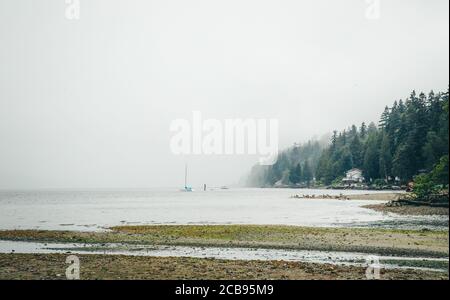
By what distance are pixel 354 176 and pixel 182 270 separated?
154m

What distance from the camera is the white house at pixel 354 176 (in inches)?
6314

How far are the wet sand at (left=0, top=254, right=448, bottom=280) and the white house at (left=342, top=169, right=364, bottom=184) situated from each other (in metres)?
145

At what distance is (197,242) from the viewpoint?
106ft

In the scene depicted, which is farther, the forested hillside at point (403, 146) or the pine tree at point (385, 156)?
the pine tree at point (385, 156)

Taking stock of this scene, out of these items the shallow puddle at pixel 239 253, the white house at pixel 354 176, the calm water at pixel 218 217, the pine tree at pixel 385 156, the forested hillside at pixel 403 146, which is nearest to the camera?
the shallow puddle at pixel 239 253

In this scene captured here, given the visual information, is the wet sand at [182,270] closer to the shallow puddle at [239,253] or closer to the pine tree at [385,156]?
the shallow puddle at [239,253]

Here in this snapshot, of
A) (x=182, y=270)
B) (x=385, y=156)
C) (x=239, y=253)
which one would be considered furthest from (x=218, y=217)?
(x=385, y=156)

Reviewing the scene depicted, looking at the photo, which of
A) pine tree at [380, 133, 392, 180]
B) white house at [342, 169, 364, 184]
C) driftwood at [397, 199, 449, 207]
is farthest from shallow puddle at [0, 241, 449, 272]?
white house at [342, 169, 364, 184]

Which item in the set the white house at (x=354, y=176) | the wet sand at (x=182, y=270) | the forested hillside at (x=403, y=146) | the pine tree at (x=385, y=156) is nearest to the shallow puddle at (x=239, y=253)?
the wet sand at (x=182, y=270)

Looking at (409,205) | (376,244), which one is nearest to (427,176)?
(409,205)

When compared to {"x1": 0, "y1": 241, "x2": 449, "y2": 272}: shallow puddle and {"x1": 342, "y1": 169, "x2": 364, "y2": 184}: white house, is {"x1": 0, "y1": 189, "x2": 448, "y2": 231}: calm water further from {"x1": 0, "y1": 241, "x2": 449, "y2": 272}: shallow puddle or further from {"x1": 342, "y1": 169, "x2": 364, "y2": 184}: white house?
{"x1": 342, "y1": 169, "x2": 364, "y2": 184}: white house

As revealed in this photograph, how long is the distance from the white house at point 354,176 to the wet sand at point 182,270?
14530 centimetres
